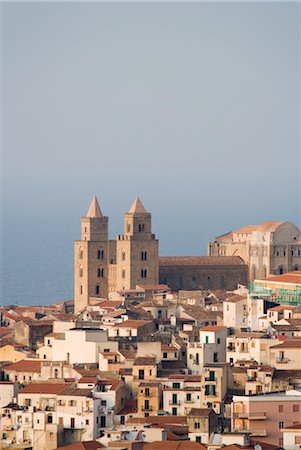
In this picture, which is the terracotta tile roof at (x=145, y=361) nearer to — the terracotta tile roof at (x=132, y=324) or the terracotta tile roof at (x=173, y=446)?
the terracotta tile roof at (x=132, y=324)

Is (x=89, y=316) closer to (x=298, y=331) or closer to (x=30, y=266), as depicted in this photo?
(x=298, y=331)

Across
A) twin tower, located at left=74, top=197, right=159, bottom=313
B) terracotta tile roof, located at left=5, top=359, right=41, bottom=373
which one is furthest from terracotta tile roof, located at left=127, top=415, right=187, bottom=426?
twin tower, located at left=74, top=197, right=159, bottom=313

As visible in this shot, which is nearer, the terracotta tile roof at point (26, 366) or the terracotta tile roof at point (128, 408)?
the terracotta tile roof at point (128, 408)

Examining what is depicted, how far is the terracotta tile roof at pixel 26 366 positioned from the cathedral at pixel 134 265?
26074mm

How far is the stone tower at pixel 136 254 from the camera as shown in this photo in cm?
8525

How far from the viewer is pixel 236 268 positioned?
87.3m

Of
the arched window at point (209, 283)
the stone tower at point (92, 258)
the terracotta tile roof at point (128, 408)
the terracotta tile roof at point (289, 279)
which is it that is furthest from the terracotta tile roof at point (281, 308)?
the arched window at point (209, 283)

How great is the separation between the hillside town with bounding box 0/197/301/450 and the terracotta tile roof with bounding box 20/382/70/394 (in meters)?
0.04

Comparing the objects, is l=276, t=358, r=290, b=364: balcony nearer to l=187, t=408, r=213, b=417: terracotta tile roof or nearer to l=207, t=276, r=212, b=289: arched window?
l=187, t=408, r=213, b=417: terracotta tile roof

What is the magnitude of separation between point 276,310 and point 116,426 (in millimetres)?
13519

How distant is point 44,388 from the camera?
2115 inches

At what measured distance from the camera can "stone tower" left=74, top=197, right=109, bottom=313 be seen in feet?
282

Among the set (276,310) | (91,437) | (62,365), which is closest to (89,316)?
(276,310)

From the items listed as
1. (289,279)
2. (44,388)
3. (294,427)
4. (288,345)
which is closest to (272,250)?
(289,279)
